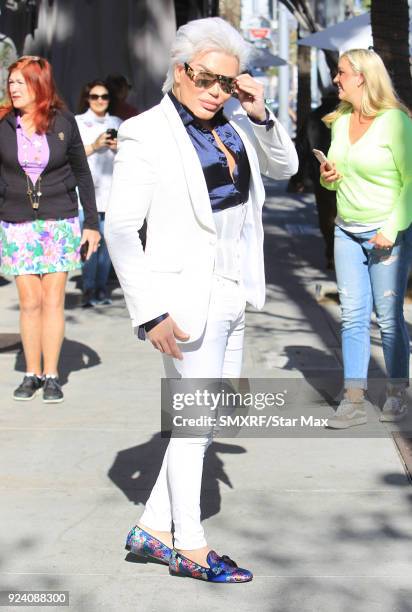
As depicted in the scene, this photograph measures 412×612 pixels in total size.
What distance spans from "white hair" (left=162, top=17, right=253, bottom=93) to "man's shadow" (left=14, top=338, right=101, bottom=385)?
382 cm

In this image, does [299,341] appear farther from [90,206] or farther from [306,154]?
[306,154]

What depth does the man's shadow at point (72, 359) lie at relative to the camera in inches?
316

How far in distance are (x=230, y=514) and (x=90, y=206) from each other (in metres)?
2.60

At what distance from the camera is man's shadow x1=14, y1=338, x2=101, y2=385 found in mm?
8023

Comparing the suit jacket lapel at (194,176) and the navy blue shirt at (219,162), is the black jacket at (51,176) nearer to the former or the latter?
the navy blue shirt at (219,162)

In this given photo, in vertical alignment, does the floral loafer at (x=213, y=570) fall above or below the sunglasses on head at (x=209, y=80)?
below

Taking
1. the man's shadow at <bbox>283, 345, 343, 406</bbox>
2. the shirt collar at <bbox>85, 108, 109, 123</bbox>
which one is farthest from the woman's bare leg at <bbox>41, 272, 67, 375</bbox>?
the shirt collar at <bbox>85, 108, 109, 123</bbox>

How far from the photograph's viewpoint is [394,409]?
6707mm

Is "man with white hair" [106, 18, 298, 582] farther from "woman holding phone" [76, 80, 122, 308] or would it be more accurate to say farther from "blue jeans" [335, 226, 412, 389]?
"woman holding phone" [76, 80, 122, 308]

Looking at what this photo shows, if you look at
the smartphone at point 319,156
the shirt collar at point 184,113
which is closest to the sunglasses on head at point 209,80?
the shirt collar at point 184,113

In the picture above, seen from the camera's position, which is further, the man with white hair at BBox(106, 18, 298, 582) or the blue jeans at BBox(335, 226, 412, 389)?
the blue jeans at BBox(335, 226, 412, 389)

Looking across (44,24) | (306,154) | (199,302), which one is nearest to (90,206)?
(199,302)

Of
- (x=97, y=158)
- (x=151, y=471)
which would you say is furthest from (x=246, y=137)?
(x=97, y=158)

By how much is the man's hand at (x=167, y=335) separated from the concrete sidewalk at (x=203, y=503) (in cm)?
89
